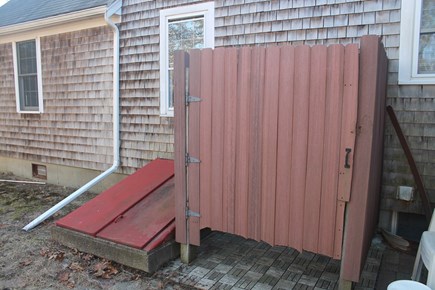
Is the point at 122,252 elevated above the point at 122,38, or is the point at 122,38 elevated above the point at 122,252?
the point at 122,38

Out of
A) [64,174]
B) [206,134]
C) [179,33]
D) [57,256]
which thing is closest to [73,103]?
[64,174]

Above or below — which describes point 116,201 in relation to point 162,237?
above

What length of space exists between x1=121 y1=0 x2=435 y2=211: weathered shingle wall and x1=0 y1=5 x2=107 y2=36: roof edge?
1.58 ft

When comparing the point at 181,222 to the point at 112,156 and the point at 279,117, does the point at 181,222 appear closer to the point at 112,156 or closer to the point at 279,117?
the point at 279,117

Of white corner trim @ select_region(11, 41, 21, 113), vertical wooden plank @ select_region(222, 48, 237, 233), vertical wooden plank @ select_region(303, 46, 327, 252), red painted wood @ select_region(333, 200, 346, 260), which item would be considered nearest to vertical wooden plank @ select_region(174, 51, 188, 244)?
vertical wooden plank @ select_region(222, 48, 237, 233)

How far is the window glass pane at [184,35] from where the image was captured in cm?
495

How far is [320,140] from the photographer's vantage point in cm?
255

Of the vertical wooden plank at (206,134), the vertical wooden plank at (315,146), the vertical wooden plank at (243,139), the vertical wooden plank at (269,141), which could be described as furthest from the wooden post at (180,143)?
the vertical wooden plank at (315,146)

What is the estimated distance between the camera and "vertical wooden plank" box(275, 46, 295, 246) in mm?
2621

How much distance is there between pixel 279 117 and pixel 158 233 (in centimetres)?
165

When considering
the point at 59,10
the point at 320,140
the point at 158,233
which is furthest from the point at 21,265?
the point at 59,10

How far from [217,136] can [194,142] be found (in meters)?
0.25

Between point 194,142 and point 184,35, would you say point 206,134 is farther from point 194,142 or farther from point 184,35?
point 184,35

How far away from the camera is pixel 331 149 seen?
2.51 metres
